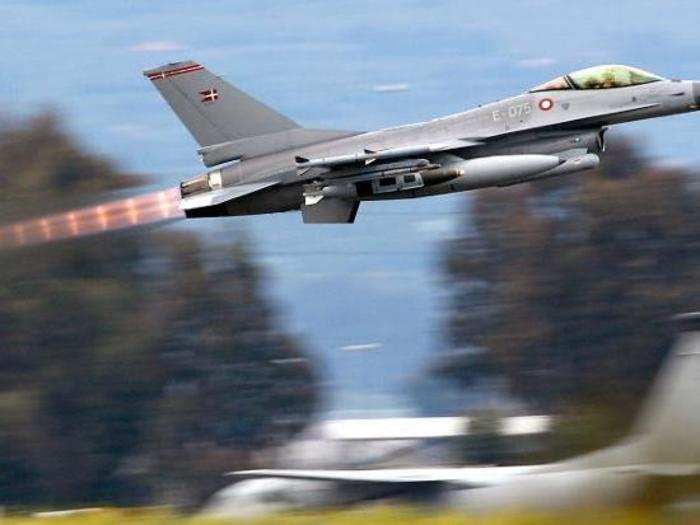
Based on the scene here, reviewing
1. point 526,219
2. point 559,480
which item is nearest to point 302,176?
point 559,480

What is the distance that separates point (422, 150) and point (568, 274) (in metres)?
43.8

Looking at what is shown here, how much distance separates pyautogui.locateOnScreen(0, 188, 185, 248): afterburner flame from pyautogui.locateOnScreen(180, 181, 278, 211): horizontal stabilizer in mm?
3024

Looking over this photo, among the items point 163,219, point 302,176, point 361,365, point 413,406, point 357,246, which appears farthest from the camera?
point 357,246

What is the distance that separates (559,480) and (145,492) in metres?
51.9

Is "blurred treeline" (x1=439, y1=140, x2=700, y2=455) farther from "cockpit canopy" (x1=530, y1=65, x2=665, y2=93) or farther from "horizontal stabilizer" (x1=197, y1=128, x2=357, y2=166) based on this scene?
"horizontal stabilizer" (x1=197, y1=128, x2=357, y2=166)

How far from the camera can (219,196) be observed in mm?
30047

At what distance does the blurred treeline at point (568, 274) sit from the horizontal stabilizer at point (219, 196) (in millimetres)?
33185

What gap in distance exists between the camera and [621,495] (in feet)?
38.3

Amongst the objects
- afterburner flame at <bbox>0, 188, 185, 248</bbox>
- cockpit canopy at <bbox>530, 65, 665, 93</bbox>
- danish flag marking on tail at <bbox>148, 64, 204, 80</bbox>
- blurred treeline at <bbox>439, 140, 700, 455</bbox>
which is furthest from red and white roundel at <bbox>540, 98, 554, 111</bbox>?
blurred treeline at <bbox>439, 140, 700, 455</bbox>

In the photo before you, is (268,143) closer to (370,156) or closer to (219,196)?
(219,196)

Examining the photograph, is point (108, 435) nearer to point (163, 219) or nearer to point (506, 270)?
point (506, 270)

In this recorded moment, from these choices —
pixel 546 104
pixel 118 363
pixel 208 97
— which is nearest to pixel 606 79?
pixel 546 104

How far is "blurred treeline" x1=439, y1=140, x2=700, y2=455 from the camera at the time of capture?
6831cm

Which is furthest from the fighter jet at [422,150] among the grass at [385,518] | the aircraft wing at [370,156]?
the grass at [385,518]
